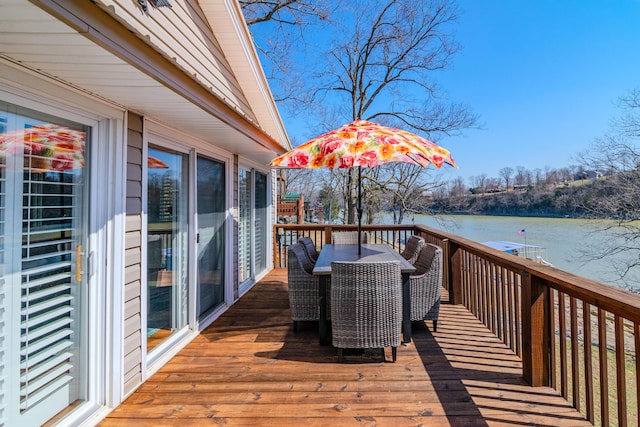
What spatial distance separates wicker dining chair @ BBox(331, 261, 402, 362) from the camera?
8.60 ft

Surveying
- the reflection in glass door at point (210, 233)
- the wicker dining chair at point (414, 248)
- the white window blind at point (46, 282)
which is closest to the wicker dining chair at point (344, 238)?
the wicker dining chair at point (414, 248)

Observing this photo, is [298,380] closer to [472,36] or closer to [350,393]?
[350,393]

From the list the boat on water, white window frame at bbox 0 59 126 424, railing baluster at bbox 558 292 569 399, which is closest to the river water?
the boat on water

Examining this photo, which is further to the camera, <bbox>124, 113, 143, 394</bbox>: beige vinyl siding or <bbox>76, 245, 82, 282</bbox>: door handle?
<bbox>124, 113, 143, 394</bbox>: beige vinyl siding

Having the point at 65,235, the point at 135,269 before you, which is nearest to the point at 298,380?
the point at 135,269

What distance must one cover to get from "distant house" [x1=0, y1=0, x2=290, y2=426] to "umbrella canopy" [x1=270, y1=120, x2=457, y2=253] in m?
0.68

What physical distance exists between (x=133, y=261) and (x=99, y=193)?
1.82 feet

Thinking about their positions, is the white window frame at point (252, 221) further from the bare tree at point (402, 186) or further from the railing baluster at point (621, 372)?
the bare tree at point (402, 186)

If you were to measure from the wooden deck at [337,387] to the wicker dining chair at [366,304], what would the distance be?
0.24 meters

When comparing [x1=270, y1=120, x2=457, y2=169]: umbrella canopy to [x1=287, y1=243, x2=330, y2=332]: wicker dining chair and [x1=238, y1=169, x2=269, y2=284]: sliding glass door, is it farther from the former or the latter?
[x1=238, y1=169, x2=269, y2=284]: sliding glass door

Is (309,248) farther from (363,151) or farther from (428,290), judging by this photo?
(363,151)

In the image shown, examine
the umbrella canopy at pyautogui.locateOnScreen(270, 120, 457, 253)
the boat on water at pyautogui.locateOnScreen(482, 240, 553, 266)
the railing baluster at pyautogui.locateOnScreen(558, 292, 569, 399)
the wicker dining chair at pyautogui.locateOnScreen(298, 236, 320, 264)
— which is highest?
the umbrella canopy at pyautogui.locateOnScreen(270, 120, 457, 253)

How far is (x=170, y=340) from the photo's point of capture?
2.94m

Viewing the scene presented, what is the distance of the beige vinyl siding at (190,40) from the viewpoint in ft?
7.32
